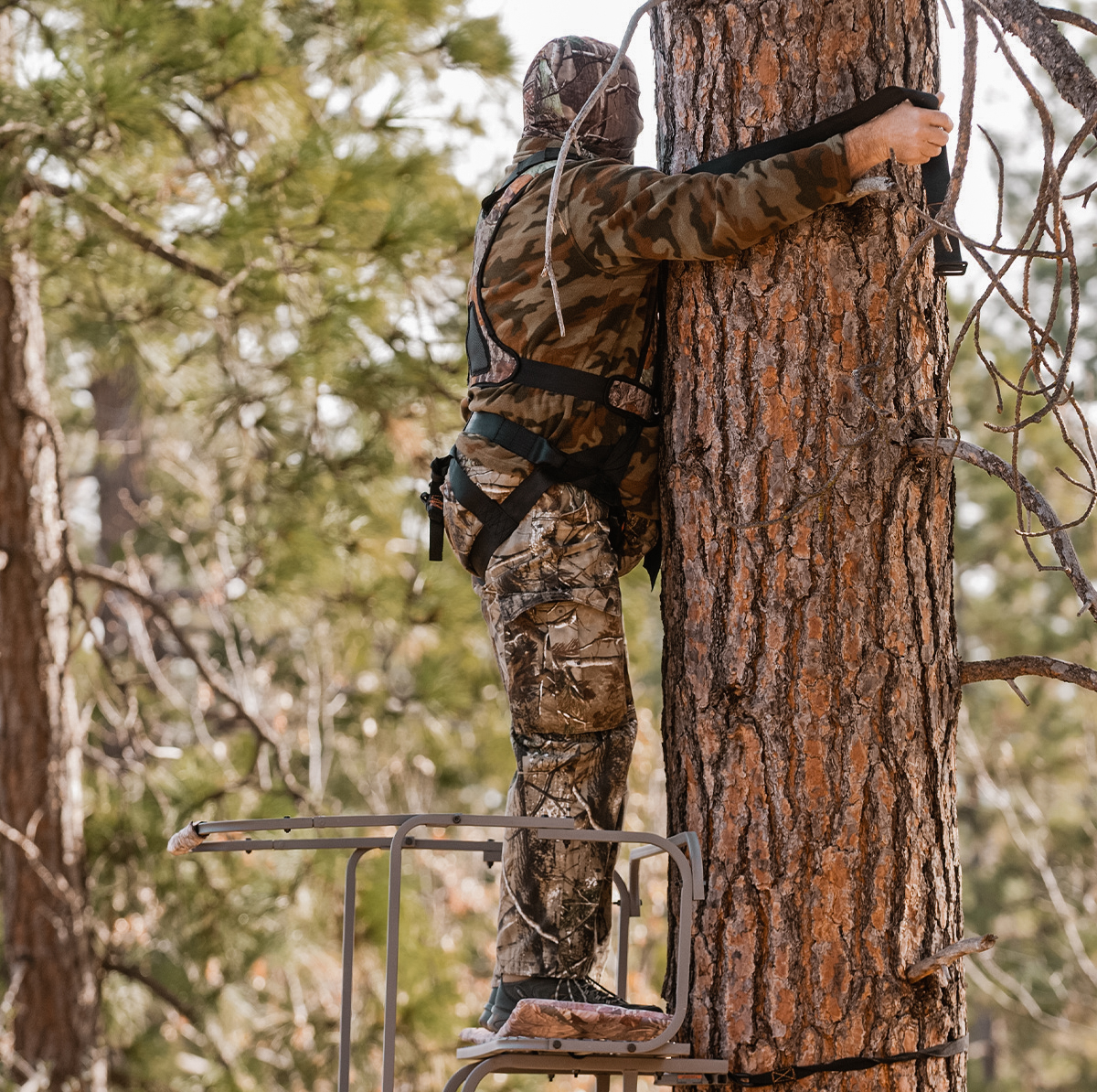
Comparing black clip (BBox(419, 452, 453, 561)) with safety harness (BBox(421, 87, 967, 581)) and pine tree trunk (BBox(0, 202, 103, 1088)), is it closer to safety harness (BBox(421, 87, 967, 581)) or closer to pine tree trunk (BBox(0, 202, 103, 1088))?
safety harness (BBox(421, 87, 967, 581))

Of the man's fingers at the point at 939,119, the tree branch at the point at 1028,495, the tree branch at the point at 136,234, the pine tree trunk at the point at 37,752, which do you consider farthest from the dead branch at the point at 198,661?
the man's fingers at the point at 939,119

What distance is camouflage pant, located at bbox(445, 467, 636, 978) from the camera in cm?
234

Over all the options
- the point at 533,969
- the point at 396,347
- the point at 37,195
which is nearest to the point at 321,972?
the point at 396,347

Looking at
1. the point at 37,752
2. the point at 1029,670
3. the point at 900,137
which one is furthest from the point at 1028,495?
the point at 37,752

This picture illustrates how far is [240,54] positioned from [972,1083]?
1646cm

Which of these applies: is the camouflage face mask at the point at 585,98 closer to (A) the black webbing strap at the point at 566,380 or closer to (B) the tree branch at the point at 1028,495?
(A) the black webbing strap at the point at 566,380

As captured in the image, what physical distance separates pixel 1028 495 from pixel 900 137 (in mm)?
648

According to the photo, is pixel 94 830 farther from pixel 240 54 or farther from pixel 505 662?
pixel 505 662

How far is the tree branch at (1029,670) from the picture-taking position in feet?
6.84

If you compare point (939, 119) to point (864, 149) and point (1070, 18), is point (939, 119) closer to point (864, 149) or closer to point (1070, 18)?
point (864, 149)

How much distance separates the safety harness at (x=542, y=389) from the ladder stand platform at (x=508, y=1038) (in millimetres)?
636

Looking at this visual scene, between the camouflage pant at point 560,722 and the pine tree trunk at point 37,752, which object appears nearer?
the camouflage pant at point 560,722

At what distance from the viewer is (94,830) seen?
5.59 m

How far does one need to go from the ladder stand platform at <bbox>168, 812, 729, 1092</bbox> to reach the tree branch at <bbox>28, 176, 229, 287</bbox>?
126 inches
